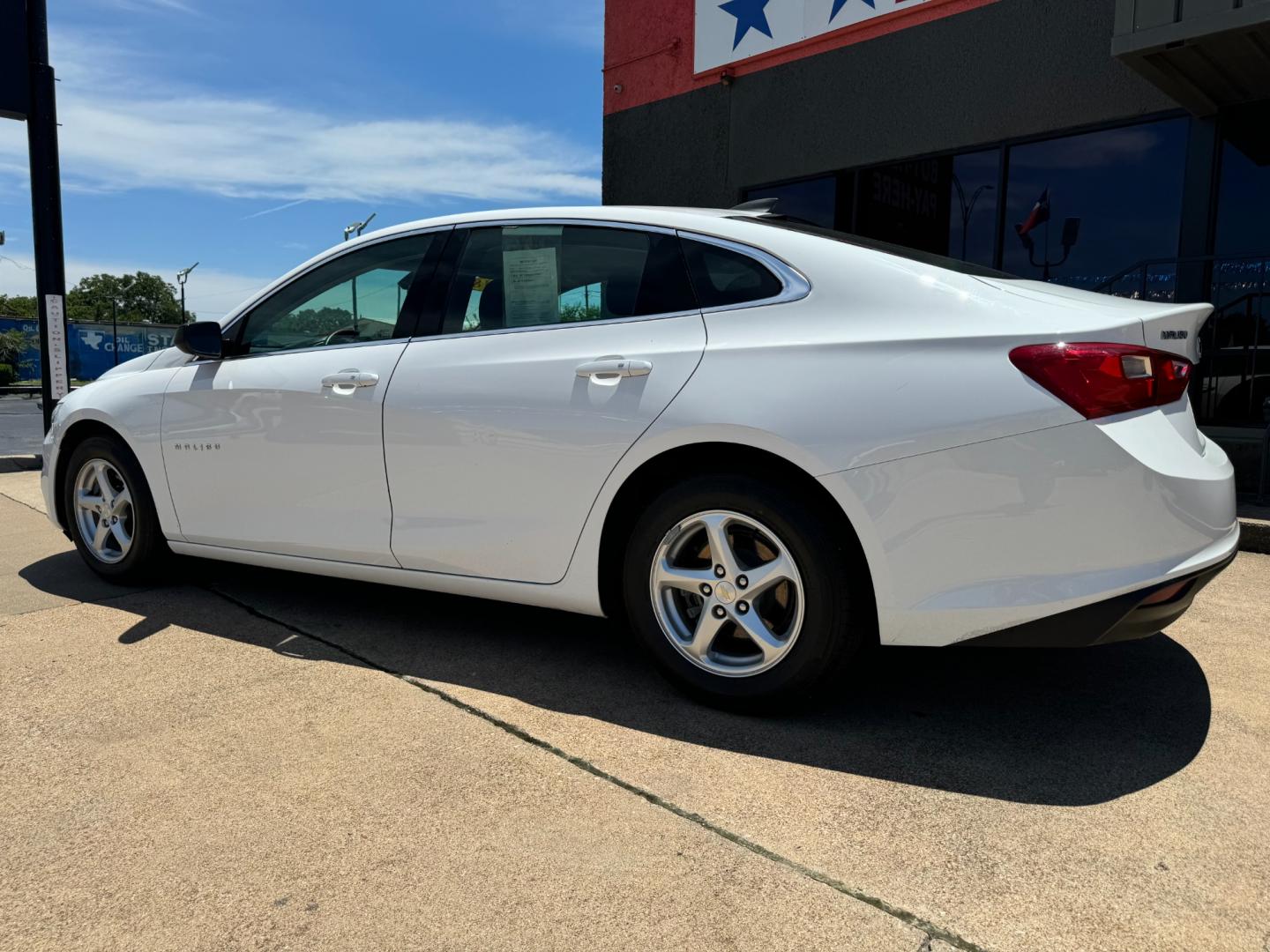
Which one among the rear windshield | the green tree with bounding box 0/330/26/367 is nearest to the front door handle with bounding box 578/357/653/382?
the rear windshield

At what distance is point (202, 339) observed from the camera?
147 inches

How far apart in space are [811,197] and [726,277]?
808 centimetres

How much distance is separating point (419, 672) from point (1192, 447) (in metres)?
2.44

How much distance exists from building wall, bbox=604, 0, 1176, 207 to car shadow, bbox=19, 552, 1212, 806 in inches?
255

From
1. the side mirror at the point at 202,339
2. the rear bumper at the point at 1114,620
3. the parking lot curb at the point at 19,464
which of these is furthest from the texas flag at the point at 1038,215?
the parking lot curb at the point at 19,464

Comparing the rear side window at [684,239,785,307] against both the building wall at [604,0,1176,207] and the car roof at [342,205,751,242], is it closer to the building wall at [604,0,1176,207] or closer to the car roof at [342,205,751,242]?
the car roof at [342,205,751,242]

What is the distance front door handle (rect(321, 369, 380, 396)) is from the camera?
331 centimetres

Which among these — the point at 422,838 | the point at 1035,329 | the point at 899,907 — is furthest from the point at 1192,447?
the point at 422,838

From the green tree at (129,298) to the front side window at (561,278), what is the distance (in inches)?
4674

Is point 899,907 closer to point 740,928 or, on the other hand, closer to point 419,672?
point 740,928

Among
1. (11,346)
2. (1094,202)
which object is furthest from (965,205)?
(11,346)

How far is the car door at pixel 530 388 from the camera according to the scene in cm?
281

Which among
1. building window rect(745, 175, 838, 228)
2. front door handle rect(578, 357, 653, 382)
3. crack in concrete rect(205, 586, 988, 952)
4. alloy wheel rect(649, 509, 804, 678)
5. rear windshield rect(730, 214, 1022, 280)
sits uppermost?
building window rect(745, 175, 838, 228)

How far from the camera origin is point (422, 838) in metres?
2.09
